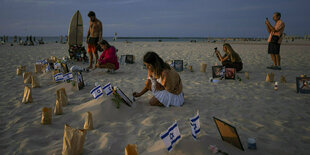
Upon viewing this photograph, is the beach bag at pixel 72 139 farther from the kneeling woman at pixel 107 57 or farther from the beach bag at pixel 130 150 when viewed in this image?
the kneeling woman at pixel 107 57

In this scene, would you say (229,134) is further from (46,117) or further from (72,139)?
(46,117)


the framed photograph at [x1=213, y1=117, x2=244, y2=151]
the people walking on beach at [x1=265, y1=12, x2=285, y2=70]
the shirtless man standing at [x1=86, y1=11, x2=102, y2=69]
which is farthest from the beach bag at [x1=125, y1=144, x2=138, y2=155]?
the people walking on beach at [x1=265, y1=12, x2=285, y2=70]

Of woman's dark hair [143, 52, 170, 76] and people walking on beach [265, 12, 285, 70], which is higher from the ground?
people walking on beach [265, 12, 285, 70]

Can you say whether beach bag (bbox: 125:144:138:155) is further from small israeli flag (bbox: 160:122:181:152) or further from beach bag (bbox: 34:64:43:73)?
beach bag (bbox: 34:64:43:73)

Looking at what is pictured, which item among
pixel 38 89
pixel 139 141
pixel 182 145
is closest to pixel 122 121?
pixel 139 141

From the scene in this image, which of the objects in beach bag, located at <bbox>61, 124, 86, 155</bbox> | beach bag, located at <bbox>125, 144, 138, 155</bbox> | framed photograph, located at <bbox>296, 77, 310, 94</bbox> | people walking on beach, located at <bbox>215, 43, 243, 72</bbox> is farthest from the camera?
people walking on beach, located at <bbox>215, 43, 243, 72</bbox>

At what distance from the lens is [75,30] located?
9438mm

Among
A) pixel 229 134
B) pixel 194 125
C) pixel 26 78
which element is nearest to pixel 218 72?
pixel 229 134

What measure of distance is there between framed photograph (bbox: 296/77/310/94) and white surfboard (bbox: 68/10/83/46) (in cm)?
863

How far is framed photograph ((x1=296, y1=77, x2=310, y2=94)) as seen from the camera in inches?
180

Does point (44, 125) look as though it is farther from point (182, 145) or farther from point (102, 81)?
point (102, 81)

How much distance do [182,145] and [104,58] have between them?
4.95 m

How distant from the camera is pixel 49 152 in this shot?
233 centimetres

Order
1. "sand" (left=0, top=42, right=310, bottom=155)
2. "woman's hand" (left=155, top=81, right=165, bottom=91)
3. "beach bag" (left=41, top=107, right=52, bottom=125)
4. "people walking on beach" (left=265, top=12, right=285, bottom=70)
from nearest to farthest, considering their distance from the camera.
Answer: "sand" (left=0, top=42, right=310, bottom=155) → "beach bag" (left=41, top=107, right=52, bottom=125) → "woman's hand" (left=155, top=81, right=165, bottom=91) → "people walking on beach" (left=265, top=12, right=285, bottom=70)
